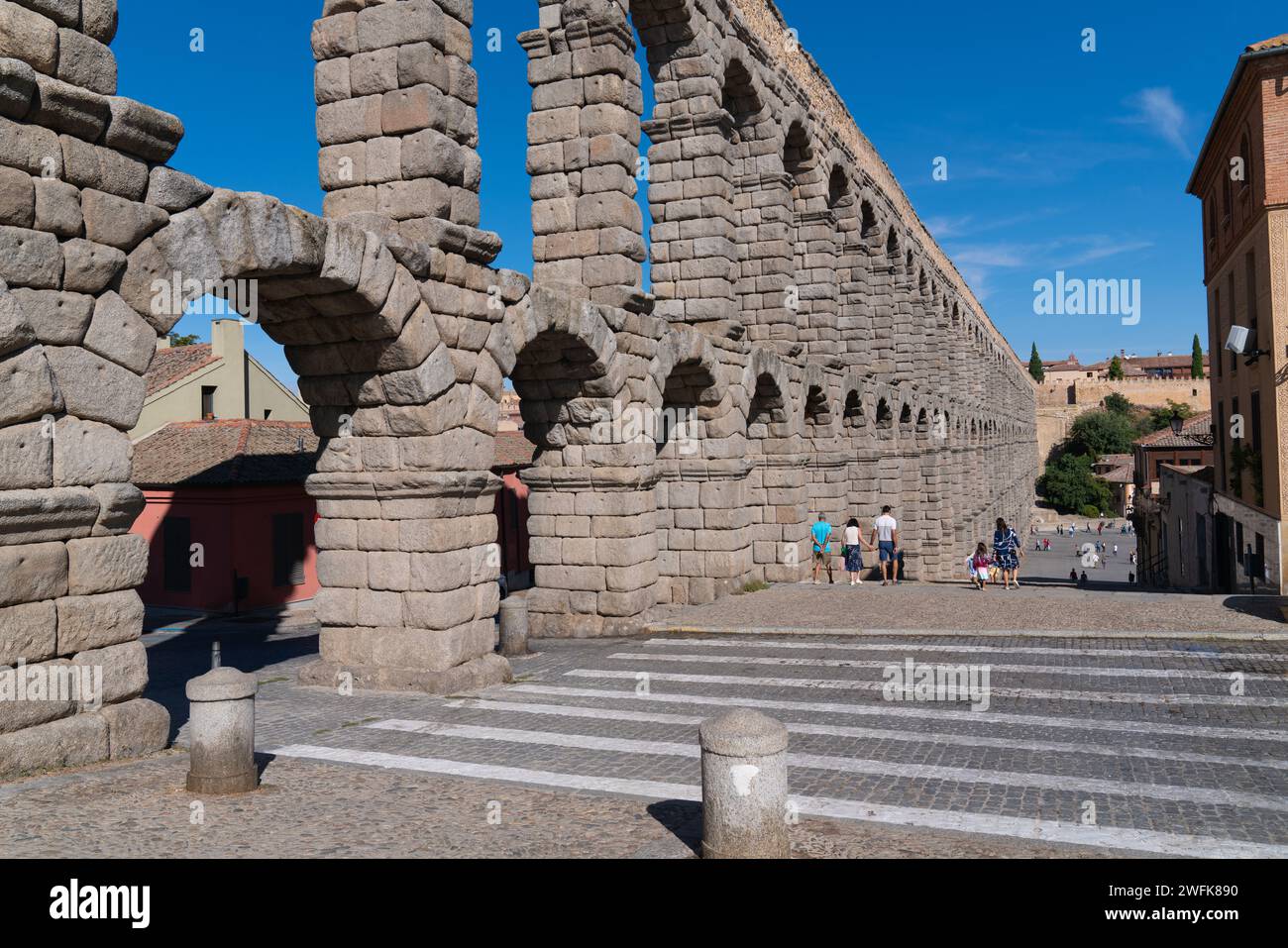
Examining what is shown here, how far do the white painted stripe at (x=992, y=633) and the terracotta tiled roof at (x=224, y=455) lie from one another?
12.1 m

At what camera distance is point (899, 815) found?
598 cm

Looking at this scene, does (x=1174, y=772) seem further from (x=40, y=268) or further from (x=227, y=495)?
(x=227, y=495)

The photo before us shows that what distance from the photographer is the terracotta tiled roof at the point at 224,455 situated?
22594mm

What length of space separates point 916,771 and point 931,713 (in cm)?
187

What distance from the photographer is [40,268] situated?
6.28 metres

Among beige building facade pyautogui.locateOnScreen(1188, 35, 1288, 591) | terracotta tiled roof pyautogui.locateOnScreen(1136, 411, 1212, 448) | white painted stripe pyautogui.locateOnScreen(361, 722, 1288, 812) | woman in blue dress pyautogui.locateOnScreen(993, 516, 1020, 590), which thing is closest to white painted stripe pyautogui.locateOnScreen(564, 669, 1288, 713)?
white painted stripe pyautogui.locateOnScreen(361, 722, 1288, 812)

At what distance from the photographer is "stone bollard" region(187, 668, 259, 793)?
615 cm

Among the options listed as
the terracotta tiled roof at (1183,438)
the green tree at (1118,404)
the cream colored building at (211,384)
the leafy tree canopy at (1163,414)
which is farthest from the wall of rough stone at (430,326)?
the green tree at (1118,404)

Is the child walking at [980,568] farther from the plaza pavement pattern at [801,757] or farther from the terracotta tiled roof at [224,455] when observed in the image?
the terracotta tiled roof at [224,455]

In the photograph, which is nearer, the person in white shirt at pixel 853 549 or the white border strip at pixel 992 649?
the white border strip at pixel 992 649

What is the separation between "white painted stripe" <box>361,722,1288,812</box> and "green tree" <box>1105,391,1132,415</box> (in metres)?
90.4

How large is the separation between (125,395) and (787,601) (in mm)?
11346

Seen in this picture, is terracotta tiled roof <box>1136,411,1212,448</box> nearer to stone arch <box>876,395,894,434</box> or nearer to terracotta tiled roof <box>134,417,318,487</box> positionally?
stone arch <box>876,395,894,434</box>
